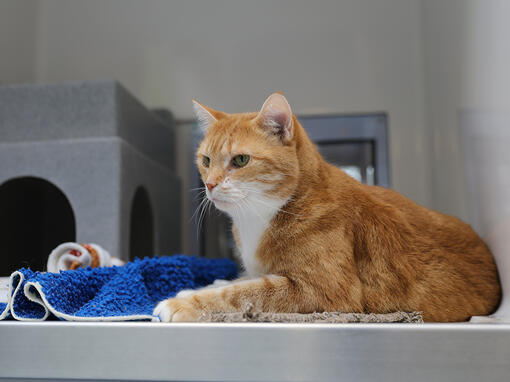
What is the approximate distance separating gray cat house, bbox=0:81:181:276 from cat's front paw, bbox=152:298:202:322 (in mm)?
689

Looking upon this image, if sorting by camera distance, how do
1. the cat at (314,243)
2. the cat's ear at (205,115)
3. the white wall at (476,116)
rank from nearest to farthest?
the cat at (314,243) → the white wall at (476,116) → the cat's ear at (205,115)

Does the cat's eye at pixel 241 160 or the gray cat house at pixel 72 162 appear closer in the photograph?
the cat's eye at pixel 241 160

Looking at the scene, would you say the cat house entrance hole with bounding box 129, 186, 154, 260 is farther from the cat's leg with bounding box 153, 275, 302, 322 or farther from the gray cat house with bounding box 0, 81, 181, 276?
the cat's leg with bounding box 153, 275, 302, 322

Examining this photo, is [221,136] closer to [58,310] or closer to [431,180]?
[58,310]

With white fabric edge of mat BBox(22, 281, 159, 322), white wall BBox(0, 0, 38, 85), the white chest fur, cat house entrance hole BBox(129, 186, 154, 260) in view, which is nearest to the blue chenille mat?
white fabric edge of mat BBox(22, 281, 159, 322)

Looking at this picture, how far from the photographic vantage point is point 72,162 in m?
1.65

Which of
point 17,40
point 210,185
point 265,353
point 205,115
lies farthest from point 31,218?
point 265,353

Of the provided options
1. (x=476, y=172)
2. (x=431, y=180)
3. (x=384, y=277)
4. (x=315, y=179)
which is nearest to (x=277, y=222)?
(x=315, y=179)

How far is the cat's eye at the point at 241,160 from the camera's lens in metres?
1.04

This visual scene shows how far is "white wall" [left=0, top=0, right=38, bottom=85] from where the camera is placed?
83.3 inches

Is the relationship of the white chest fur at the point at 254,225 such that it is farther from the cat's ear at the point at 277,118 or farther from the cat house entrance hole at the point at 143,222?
the cat house entrance hole at the point at 143,222

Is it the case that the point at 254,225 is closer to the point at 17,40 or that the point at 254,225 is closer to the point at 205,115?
the point at 205,115

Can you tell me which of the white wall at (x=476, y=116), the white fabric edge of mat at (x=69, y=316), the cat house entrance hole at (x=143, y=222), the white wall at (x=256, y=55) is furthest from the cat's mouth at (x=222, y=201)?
the white wall at (x=256, y=55)

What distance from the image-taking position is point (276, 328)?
0.74 meters
